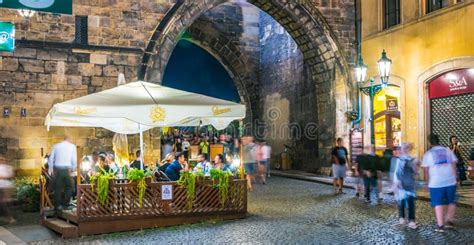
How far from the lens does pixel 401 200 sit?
29.0 feet

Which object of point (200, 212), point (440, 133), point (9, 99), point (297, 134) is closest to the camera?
point (200, 212)

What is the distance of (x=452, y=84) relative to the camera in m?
15.1

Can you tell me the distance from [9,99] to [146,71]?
3.82 meters

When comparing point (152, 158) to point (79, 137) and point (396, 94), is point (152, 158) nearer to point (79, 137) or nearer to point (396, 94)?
point (79, 137)

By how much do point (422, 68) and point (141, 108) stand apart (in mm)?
9913

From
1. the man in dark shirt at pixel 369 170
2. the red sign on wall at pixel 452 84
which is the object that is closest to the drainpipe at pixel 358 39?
the red sign on wall at pixel 452 84

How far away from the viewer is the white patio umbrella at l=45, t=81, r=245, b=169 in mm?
9102

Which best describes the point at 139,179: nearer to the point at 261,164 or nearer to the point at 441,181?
the point at 441,181

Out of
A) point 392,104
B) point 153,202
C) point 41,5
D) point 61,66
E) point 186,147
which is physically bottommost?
point 153,202

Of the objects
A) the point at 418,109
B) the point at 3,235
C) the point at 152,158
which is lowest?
the point at 3,235

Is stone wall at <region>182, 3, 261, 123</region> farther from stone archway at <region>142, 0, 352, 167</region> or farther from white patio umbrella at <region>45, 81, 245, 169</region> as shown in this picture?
white patio umbrella at <region>45, 81, 245, 169</region>

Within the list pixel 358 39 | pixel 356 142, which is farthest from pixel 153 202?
pixel 358 39

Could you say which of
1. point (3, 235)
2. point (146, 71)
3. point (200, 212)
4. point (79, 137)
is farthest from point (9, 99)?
point (200, 212)

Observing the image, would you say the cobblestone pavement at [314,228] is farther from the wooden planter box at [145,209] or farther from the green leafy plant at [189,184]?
the green leafy plant at [189,184]
